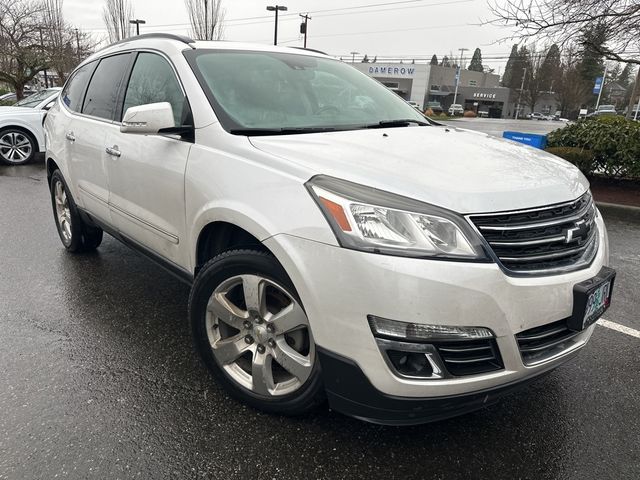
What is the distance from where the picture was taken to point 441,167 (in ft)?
6.83

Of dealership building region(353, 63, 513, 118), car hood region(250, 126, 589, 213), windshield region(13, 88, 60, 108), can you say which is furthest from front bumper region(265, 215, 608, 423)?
dealership building region(353, 63, 513, 118)

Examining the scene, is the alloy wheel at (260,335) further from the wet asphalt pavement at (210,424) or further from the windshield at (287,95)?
the windshield at (287,95)

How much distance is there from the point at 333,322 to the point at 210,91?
1538mm

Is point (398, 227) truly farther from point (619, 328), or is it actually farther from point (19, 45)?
point (19, 45)

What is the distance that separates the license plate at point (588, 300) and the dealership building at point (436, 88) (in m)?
67.2

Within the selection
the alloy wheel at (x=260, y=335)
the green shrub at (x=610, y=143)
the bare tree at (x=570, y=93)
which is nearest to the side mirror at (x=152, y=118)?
the alloy wheel at (x=260, y=335)

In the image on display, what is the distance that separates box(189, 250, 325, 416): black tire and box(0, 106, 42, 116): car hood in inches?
376

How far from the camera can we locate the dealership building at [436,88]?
229ft

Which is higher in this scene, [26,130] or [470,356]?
[470,356]

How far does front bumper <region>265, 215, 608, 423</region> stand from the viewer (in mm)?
1710

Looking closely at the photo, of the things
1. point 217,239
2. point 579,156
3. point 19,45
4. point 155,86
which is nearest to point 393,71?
point 19,45

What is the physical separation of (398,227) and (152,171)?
65.6 inches

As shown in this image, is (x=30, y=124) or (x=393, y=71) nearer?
(x=30, y=124)

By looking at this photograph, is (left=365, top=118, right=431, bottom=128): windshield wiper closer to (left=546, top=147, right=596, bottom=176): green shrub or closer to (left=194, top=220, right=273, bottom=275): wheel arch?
(left=194, top=220, right=273, bottom=275): wheel arch
